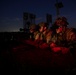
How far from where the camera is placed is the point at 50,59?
8656mm

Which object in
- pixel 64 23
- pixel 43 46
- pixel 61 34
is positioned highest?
pixel 64 23

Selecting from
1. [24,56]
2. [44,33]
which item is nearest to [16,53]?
[24,56]

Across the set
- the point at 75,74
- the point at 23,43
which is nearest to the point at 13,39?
the point at 23,43

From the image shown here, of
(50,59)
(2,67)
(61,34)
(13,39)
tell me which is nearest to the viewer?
(2,67)

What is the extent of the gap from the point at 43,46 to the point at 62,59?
2.16 m

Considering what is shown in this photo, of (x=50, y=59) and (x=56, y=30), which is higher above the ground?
(x=56, y=30)

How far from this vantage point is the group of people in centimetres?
1034

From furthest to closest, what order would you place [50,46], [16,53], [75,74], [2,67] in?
[50,46] < [16,53] < [2,67] < [75,74]

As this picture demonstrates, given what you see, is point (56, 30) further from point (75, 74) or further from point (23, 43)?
point (75, 74)

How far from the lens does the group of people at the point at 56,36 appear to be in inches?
407

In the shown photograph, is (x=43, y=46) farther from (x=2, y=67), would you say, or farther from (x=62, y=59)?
(x=2, y=67)

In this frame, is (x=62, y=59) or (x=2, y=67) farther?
(x=62, y=59)

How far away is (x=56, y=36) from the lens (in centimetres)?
1104

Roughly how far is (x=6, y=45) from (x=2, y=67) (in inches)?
165
